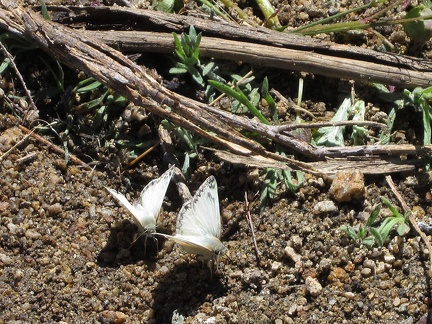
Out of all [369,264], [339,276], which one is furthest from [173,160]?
[369,264]

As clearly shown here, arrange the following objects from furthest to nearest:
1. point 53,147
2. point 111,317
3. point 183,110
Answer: point 53,147, point 183,110, point 111,317

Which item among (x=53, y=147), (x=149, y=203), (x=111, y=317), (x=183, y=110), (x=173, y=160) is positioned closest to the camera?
(x=111, y=317)

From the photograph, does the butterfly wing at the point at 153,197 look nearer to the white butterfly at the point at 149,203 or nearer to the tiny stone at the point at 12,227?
the white butterfly at the point at 149,203

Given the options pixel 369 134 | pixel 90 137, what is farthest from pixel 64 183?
pixel 369 134

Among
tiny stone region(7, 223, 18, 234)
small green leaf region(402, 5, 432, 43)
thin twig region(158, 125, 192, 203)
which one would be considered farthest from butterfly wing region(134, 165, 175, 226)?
small green leaf region(402, 5, 432, 43)

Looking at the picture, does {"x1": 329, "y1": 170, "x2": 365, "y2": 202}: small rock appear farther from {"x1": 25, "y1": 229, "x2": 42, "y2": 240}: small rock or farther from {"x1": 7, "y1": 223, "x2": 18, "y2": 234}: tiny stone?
{"x1": 7, "y1": 223, "x2": 18, "y2": 234}: tiny stone

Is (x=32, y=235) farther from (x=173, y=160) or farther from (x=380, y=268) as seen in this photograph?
(x=380, y=268)
